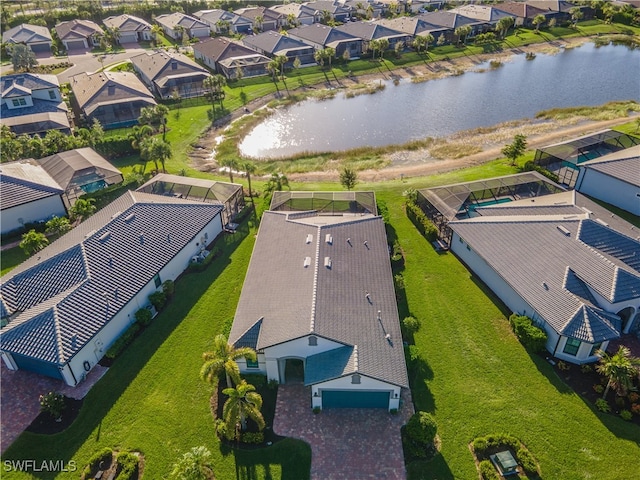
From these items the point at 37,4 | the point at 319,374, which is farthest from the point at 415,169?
the point at 37,4

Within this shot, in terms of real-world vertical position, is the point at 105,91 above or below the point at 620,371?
above

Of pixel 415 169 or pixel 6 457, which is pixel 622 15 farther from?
pixel 6 457

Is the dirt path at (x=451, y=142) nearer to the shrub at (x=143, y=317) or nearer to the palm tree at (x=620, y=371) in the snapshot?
the shrub at (x=143, y=317)

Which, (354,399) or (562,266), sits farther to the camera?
(562,266)

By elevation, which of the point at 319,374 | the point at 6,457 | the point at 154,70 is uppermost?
the point at 154,70

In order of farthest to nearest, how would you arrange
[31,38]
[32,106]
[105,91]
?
[31,38], [105,91], [32,106]

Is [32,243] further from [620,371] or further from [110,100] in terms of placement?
[620,371]

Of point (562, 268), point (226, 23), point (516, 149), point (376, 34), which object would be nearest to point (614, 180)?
Answer: point (516, 149)
